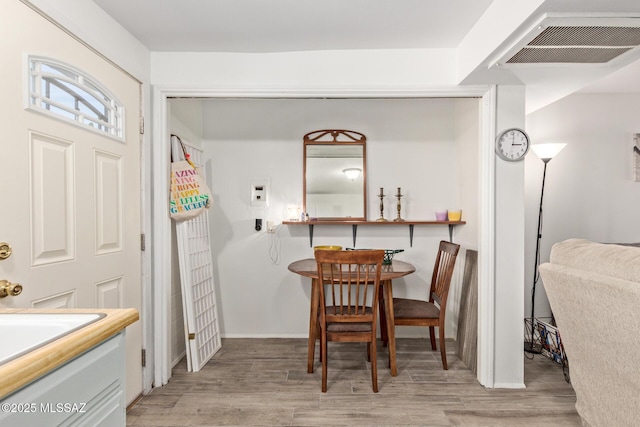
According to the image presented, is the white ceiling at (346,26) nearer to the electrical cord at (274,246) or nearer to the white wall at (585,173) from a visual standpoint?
the white wall at (585,173)

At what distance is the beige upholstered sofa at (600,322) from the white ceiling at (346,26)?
3.70 feet

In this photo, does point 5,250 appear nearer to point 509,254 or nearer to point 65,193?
point 65,193

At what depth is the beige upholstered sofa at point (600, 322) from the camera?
1358mm

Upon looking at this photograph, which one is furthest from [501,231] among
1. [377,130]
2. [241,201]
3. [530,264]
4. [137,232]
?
[137,232]

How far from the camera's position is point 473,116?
283 cm

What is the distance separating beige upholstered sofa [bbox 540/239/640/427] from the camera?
1.36 metres

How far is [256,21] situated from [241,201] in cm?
171

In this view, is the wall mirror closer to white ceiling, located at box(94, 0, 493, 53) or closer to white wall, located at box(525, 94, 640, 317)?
white ceiling, located at box(94, 0, 493, 53)

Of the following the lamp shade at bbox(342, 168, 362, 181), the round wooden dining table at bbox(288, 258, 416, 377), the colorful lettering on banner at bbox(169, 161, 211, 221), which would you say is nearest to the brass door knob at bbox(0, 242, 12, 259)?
the colorful lettering on banner at bbox(169, 161, 211, 221)

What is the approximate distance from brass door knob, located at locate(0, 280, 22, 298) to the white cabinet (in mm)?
540

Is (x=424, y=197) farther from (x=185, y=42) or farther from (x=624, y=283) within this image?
(x=185, y=42)

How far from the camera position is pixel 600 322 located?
1.48 metres

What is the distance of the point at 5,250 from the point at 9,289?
0.15m

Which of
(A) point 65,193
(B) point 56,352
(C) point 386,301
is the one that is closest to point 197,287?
(A) point 65,193
